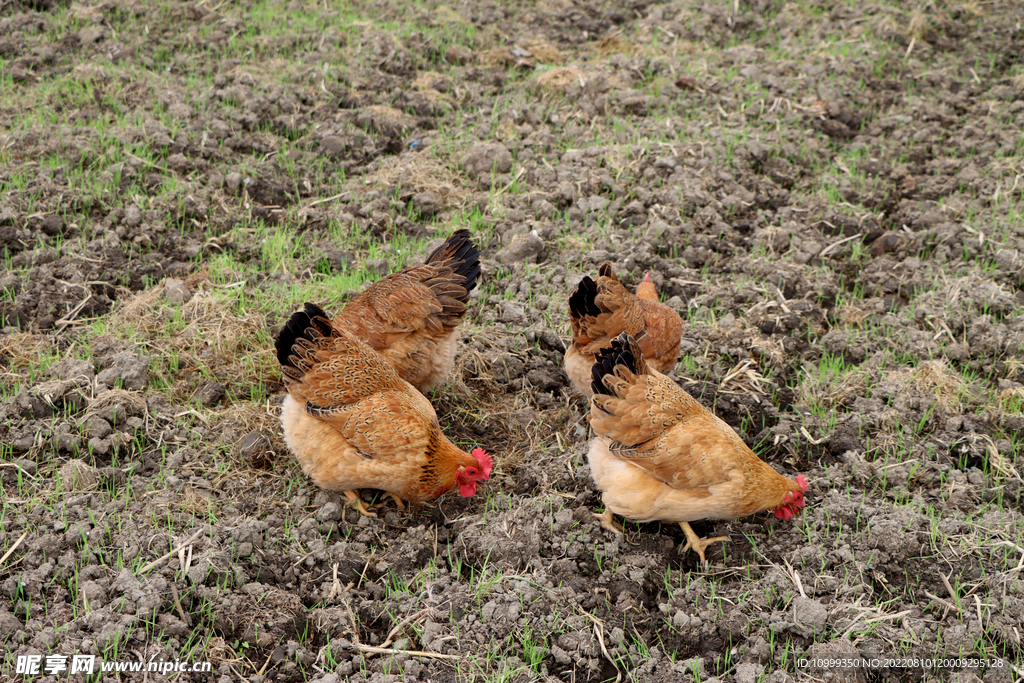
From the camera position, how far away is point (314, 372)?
4371 mm

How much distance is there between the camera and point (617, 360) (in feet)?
13.7

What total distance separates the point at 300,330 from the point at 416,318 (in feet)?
2.66

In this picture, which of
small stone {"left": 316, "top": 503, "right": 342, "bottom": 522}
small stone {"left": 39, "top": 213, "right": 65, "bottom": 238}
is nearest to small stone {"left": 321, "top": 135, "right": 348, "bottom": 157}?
small stone {"left": 39, "top": 213, "right": 65, "bottom": 238}

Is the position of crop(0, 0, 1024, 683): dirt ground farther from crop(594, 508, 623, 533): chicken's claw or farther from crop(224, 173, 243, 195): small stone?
crop(594, 508, 623, 533): chicken's claw

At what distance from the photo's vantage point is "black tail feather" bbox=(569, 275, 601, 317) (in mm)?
4668

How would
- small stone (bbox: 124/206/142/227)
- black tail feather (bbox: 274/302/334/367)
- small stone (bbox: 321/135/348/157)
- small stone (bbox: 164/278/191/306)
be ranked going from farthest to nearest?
1. small stone (bbox: 321/135/348/157)
2. small stone (bbox: 124/206/142/227)
3. small stone (bbox: 164/278/191/306)
4. black tail feather (bbox: 274/302/334/367)

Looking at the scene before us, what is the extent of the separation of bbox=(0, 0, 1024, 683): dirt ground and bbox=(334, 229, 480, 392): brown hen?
36cm

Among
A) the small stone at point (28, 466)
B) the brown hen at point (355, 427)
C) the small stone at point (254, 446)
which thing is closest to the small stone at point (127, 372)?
the small stone at point (28, 466)

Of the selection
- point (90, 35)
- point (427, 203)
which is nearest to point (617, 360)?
point (427, 203)

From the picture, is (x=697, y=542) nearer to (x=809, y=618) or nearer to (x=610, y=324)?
(x=809, y=618)

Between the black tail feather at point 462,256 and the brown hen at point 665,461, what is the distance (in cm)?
130

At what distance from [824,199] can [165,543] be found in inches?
244

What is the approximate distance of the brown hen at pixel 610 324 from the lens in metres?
4.71

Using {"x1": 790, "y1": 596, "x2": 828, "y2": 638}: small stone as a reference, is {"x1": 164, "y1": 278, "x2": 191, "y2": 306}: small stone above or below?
above
